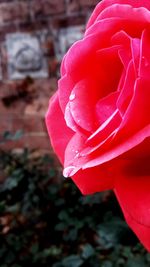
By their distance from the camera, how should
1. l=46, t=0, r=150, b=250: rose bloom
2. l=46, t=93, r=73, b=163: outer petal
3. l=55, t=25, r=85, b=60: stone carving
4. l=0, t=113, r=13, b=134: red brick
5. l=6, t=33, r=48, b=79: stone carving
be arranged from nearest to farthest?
l=46, t=0, r=150, b=250: rose bloom
l=46, t=93, r=73, b=163: outer petal
l=55, t=25, r=85, b=60: stone carving
l=6, t=33, r=48, b=79: stone carving
l=0, t=113, r=13, b=134: red brick

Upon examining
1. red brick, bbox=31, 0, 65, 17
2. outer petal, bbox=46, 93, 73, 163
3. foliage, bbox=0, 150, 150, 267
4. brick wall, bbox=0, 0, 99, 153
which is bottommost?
foliage, bbox=0, 150, 150, 267

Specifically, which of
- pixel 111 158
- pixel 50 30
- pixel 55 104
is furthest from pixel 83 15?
pixel 111 158

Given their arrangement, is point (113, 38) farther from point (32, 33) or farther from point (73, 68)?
point (32, 33)

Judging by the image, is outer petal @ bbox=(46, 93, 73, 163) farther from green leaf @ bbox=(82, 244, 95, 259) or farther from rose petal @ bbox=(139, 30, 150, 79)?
green leaf @ bbox=(82, 244, 95, 259)

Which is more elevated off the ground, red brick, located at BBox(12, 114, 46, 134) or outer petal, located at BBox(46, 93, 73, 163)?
outer petal, located at BBox(46, 93, 73, 163)

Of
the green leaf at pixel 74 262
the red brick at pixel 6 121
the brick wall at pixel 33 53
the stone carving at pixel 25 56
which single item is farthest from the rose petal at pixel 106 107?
the red brick at pixel 6 121

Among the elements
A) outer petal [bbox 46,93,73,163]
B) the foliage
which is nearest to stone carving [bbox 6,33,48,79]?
the foliage

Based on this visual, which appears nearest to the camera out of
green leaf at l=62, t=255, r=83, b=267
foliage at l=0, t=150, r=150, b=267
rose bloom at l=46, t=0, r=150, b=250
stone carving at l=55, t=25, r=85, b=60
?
rose bloom at l=46, t=0, r=150, b=250

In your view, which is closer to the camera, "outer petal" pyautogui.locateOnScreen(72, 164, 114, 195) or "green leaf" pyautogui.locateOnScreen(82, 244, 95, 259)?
"outer petal" pyautogui.locateOnScreen(72, 164, 114, 195)
